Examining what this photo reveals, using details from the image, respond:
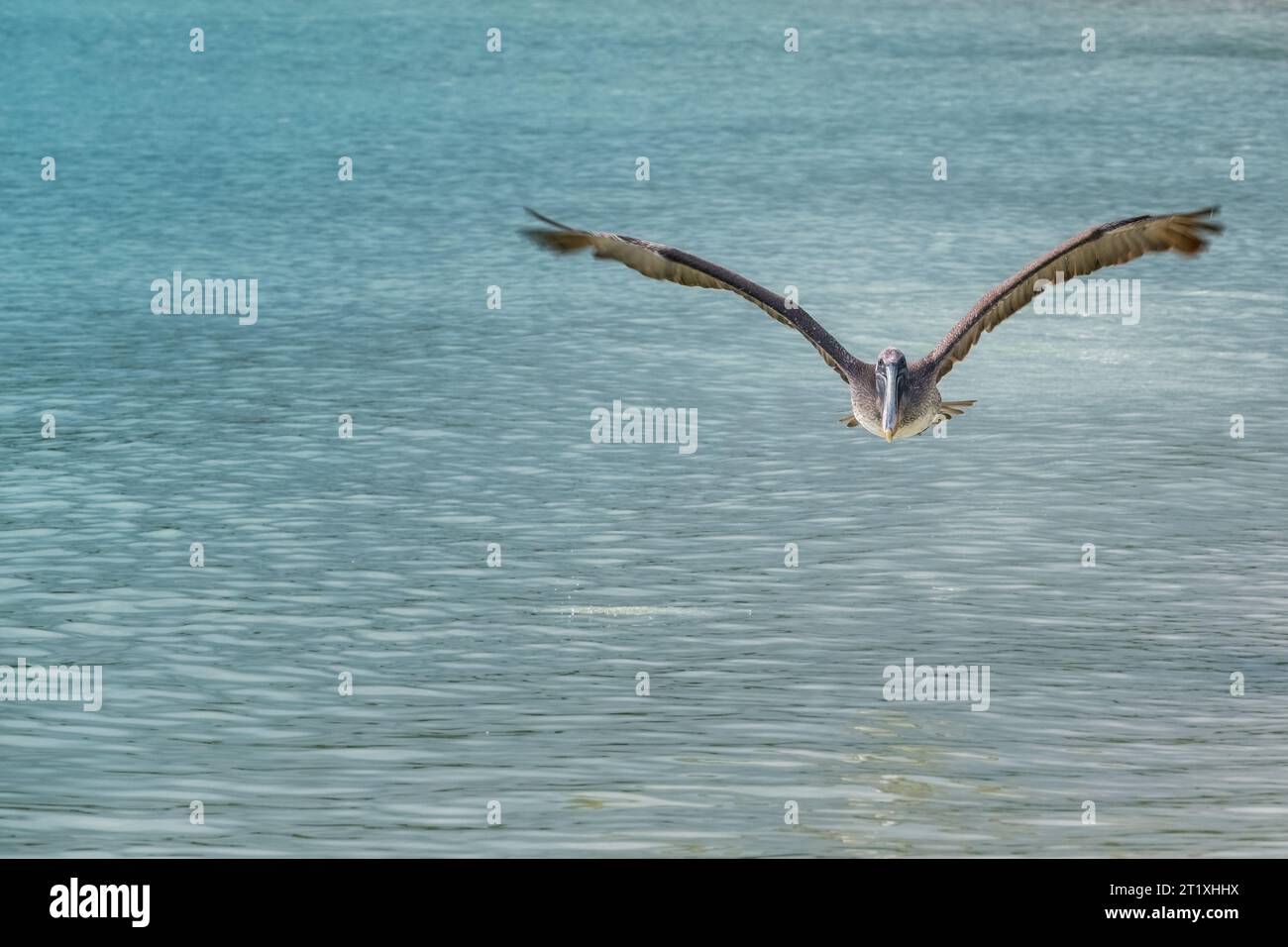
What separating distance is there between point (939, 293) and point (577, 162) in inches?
657

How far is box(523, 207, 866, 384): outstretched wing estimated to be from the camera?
20984 millimetres

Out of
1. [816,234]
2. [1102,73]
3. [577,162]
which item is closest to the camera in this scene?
[816,234]

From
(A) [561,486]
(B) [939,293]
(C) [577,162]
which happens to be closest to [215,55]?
(C) [577,162]

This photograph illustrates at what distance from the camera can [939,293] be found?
43.6 m

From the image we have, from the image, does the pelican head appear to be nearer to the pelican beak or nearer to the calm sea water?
the pelican beak

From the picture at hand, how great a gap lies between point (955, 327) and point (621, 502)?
9.35m

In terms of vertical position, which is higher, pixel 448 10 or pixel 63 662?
pixel 448 10

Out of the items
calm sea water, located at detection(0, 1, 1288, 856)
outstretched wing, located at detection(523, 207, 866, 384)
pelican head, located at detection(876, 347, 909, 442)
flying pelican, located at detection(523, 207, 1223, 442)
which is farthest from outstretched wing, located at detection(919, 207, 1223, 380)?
calm sea water, located at detection(0, 1, 1288, 856)

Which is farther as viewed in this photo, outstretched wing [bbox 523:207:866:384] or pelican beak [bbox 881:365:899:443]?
pelican beak [bbox 881:365:899:443]

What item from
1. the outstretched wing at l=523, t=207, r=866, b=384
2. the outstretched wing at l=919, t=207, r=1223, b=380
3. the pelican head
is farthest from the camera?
the pelican head

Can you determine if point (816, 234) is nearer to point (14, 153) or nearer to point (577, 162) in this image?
point (577, 162)

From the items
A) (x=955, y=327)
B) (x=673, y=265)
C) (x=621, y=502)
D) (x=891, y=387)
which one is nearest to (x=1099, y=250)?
(x=955, y=327)

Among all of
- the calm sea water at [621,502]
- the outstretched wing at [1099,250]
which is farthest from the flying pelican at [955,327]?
the calm sea water at [621,502]

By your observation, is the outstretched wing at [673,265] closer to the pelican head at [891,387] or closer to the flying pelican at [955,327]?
the flying pelican at [955,327]
